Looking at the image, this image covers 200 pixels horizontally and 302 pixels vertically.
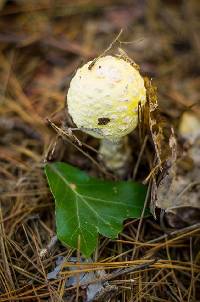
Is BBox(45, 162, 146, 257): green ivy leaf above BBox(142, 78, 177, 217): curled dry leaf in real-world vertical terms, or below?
below

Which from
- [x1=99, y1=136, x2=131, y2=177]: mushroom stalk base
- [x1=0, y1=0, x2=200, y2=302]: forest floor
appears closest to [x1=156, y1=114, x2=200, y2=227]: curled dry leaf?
[x1=0, y1=0, x2=200, y2=302]: forest floor

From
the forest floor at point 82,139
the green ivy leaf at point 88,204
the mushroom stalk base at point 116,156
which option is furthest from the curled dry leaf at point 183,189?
the mushroom stalk base at point 116,156

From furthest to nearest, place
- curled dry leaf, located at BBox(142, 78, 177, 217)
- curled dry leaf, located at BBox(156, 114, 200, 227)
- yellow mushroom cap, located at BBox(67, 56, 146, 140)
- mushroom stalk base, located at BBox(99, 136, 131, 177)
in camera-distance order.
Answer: mushroom stalk base, located at BBox(99, 136, 131, 177), curled dry leaf, located at BBox(156, 114, 200, 227), curled dry leaf, located at BBox(142, 78, 177, 217), yellow mushroom cap, located at BBox(67, 56, 146, 140)

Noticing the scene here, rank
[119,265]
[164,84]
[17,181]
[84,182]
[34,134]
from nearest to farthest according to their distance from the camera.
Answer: [119,265], [84,182], [17,181], [34,134], [164,84]

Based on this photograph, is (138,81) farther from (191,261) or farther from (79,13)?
(79,13)

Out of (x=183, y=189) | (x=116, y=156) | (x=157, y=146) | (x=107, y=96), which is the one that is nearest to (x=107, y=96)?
(x=107, y=96)

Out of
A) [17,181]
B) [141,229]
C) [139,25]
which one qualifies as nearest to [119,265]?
[141,229]

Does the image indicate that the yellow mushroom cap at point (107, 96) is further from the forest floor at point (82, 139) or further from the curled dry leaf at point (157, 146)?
the forest floor at point (82, 139)

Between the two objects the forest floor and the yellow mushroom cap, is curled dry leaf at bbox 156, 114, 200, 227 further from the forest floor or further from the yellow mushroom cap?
the yellow mushroom cap
